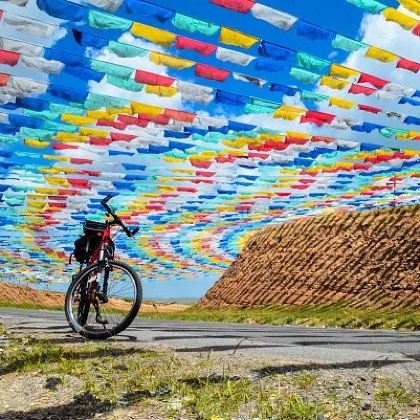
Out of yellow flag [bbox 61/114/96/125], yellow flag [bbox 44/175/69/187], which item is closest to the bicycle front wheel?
yellow flag [bbox 61/114/96/125]

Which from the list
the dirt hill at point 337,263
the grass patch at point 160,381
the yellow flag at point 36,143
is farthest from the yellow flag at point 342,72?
the dirt hill at point 337,263

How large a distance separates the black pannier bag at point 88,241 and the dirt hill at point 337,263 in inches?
555

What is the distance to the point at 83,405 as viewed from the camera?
10.3ft

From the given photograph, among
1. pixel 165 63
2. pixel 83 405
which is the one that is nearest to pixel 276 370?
pixel 83 405

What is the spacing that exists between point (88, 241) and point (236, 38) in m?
4.11

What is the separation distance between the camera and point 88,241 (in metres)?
6.34

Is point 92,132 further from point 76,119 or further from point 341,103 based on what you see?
point 341,103

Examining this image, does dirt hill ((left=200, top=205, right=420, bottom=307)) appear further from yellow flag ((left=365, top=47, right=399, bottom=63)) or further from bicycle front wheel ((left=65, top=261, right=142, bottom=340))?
bicycle front wheel ((left=65, top=261, right=142, bottom=340))

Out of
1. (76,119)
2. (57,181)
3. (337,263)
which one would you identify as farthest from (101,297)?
(337,263)

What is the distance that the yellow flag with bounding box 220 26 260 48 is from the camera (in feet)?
27.5

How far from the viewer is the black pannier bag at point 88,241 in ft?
20.5

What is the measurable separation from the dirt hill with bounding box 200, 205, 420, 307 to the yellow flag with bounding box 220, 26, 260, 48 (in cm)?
1226

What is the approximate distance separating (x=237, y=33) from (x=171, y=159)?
218 inches

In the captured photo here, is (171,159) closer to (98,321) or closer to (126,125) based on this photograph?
(126,125)
